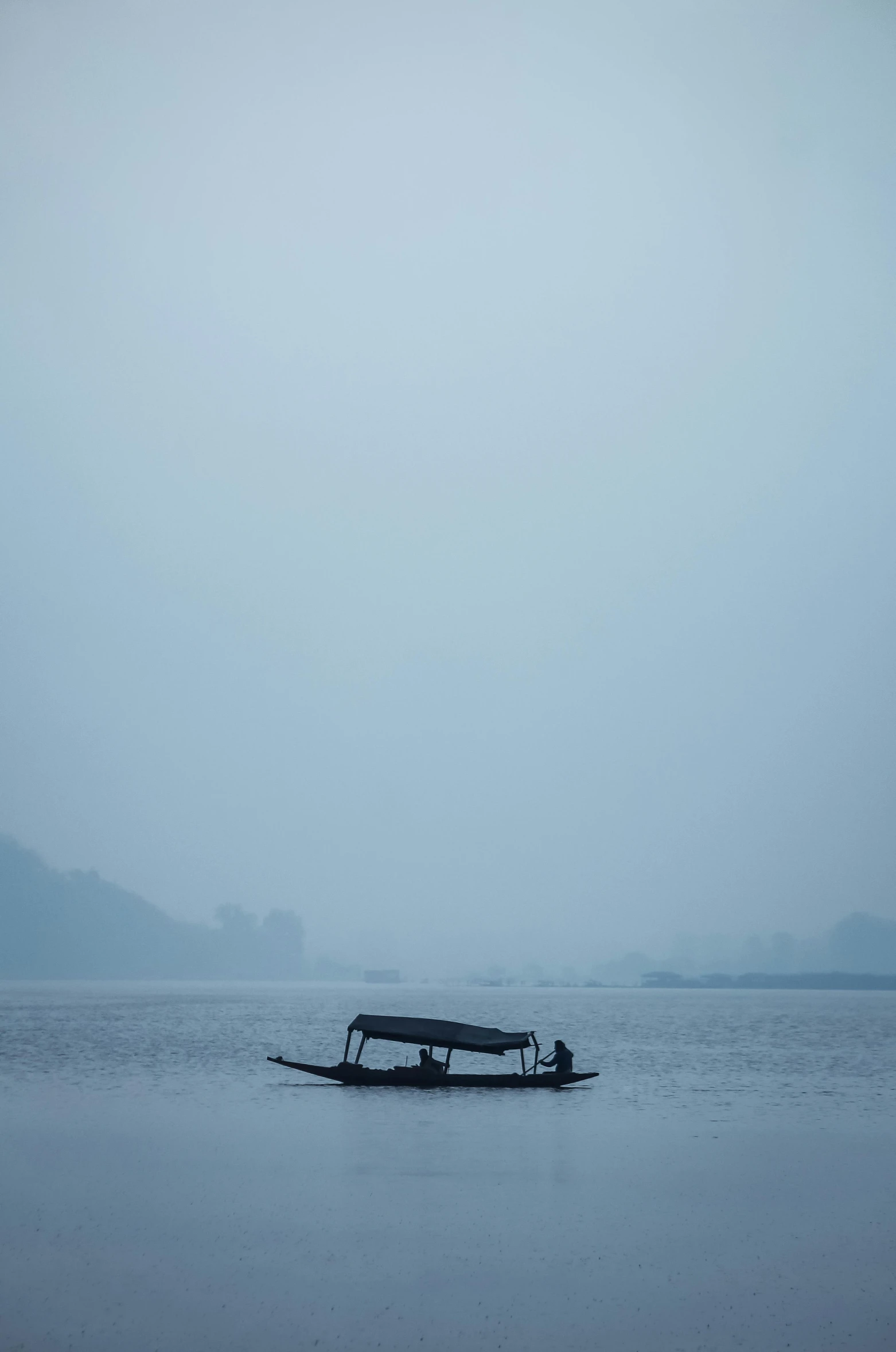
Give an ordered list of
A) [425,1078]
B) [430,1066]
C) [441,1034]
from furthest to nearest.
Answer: [430,1066], [425,1078], [441,1034]

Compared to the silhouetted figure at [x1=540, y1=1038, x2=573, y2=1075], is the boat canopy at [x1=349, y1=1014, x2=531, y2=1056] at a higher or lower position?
higher

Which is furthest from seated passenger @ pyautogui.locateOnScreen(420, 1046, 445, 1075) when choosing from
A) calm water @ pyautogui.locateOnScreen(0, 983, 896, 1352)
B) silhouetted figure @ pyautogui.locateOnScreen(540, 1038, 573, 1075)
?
silhouetted figure @ pyautogui.locateOnScreen(540, 1038, 573, 1075)

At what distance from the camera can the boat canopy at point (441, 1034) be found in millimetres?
41125

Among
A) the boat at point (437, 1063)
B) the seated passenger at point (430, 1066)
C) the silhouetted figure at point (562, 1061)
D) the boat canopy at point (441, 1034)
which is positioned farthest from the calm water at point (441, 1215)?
the boat canopy at point (441, 1034)

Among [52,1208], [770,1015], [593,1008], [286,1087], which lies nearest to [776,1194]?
[52,1208]

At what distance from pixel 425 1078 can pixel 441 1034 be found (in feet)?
7.40

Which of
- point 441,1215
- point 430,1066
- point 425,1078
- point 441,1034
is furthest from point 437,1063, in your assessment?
point 441,1215

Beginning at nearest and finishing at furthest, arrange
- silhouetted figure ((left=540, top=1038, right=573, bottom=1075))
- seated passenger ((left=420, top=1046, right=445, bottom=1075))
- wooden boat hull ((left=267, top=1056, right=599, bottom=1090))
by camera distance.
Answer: wooden boat hull ((left=267, top=1056, right=599, bottom=1090))
seated passenger ((left=420, top=1046, right=445, bottom=1075))
silhouetted figure ((left=540, top=1038, right=573, bottom=1075))

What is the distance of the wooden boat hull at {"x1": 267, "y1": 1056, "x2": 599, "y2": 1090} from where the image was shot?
138ft

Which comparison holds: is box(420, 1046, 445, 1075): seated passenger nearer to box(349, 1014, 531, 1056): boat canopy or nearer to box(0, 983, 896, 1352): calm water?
box(0, 983, 896, 1352): calm water

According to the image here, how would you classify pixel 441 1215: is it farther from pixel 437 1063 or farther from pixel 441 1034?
pixel 437 1063

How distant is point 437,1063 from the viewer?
43.6m

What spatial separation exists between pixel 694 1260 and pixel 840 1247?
2.76 m

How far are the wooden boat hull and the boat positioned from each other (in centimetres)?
2
